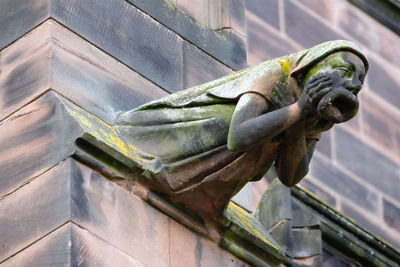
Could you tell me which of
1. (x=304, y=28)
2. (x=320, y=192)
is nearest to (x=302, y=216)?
(x=320, y=192)

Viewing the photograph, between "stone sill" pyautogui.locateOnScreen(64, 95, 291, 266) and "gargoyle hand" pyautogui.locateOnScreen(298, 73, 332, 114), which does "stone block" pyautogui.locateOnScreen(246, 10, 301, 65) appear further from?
"gargoyle hand" pyautogui.locateOnScreen(298, 73, 332, 114)

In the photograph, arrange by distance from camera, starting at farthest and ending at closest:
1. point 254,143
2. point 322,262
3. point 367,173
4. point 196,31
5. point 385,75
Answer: point 385,75 < point 367,173 < point 322,262 < point 196,31 < point 254,143

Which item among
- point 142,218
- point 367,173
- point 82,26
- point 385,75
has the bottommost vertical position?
point 142,218

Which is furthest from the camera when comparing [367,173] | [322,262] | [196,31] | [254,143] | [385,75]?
[385,75]

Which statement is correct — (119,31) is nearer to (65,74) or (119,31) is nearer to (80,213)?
(65,74)

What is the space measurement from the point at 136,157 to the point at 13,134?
530mm

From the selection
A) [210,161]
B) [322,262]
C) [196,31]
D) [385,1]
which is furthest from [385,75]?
[210,161]

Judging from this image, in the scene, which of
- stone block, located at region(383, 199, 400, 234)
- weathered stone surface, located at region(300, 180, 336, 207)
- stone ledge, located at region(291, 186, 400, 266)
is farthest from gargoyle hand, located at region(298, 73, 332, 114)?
stone block, located at region(383, 199, 400, 234)

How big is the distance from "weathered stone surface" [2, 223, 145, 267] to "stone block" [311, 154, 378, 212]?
4.20 metres

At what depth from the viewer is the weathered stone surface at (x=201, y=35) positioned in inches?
442

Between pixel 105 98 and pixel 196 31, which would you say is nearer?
pixel 105 98

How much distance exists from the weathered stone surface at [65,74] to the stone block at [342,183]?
11.1 ft

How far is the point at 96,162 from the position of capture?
402 inches

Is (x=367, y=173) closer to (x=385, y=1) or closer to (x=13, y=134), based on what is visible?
(x=385, y=1)
